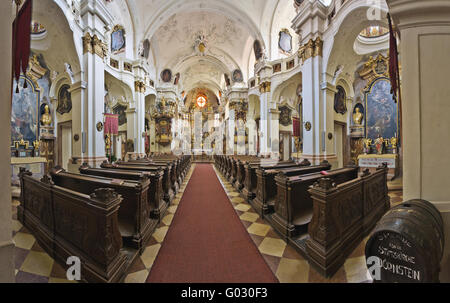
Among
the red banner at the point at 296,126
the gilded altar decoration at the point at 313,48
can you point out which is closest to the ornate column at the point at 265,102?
the red banner at the point at 296,126

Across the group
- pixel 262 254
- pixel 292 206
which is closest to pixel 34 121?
pixel 262 254

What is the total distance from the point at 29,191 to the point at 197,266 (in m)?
3.32

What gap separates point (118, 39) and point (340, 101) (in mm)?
12279

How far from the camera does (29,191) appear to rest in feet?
10.3

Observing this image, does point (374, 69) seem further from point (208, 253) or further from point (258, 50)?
point (208, 253)

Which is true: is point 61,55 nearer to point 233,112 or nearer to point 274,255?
point 274,255

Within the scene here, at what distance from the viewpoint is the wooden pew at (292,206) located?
8.95 ft

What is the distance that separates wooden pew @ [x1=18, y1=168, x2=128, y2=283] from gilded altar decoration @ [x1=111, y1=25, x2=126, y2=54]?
34.2 feet

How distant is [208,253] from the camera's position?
93.6 inches

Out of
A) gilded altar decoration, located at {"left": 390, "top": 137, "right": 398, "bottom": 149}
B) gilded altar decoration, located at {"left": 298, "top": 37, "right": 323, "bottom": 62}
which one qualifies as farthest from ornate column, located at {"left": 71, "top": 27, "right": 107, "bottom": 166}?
gilded altar decoration, located at {"left": 390, "top": 137, "right": 398, "bottom": 149}

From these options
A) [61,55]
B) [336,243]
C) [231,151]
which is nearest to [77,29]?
[61,55]

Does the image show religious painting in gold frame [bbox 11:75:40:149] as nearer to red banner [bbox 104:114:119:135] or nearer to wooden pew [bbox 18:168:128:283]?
red banner [bbox 104:114:119:135]

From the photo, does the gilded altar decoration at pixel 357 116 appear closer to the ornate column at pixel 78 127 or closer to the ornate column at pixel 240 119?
the ornate column at pixel 240 119

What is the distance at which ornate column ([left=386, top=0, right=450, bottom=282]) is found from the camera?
1742mm
